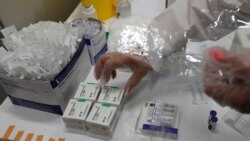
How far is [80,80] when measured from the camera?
2.33 ft

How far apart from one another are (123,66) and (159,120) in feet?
0.58

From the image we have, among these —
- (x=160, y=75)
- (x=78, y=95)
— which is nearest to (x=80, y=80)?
(x=78, y=95)

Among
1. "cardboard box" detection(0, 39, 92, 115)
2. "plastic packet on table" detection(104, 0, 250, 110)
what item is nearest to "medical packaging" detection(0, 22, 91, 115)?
"cardboard box" detection(0, 39, 92, 115)

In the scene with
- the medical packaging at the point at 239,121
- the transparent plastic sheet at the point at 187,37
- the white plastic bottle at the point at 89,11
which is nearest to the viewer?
the medical packaging at the point at 239,121

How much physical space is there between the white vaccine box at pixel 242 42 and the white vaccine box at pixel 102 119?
30 cm

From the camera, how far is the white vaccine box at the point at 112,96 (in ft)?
2.00

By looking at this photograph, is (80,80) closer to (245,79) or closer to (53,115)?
(53,115)

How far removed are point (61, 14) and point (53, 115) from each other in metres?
0.62

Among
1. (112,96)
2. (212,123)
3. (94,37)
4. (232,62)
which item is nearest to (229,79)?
(232,62)

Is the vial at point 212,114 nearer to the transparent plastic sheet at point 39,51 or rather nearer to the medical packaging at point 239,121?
the medical packaging at point 239,121

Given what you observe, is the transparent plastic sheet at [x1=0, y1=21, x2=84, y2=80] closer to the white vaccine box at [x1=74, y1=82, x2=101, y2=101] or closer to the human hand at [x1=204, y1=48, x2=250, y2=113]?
the white vaccine box at [x1=74, y1=82, x2=101, y2=101]

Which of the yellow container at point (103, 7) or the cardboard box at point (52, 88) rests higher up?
the yellow container at point (103, 7)

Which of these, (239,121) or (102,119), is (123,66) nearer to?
(102,119)

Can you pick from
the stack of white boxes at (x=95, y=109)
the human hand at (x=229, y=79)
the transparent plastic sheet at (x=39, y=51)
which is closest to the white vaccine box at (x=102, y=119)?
the stack of white boxes at (x=95, y=109)
